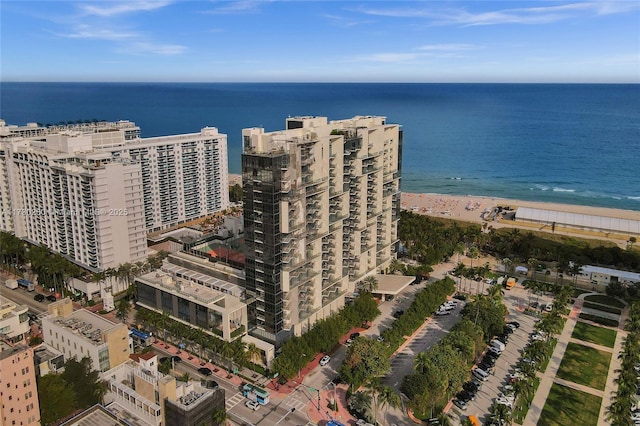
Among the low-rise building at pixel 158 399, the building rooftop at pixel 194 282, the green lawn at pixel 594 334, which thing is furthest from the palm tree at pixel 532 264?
the low-rise building at pixel 158 399

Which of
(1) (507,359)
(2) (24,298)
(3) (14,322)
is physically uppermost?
(3) (14,322)

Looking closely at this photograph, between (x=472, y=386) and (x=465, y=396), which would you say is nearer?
(x=465, y=396)

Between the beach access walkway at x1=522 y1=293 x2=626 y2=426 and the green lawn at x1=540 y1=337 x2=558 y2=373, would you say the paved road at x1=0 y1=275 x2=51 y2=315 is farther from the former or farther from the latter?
the green lawn at x1=540 y1=337 x2=558 y2=373

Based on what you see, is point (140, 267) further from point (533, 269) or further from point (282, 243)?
point (533, 269)

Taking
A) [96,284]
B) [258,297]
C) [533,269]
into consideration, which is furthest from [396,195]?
[96,284]

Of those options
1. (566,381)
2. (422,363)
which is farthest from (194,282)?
(566,381)

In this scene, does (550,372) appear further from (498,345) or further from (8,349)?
(8,349)
